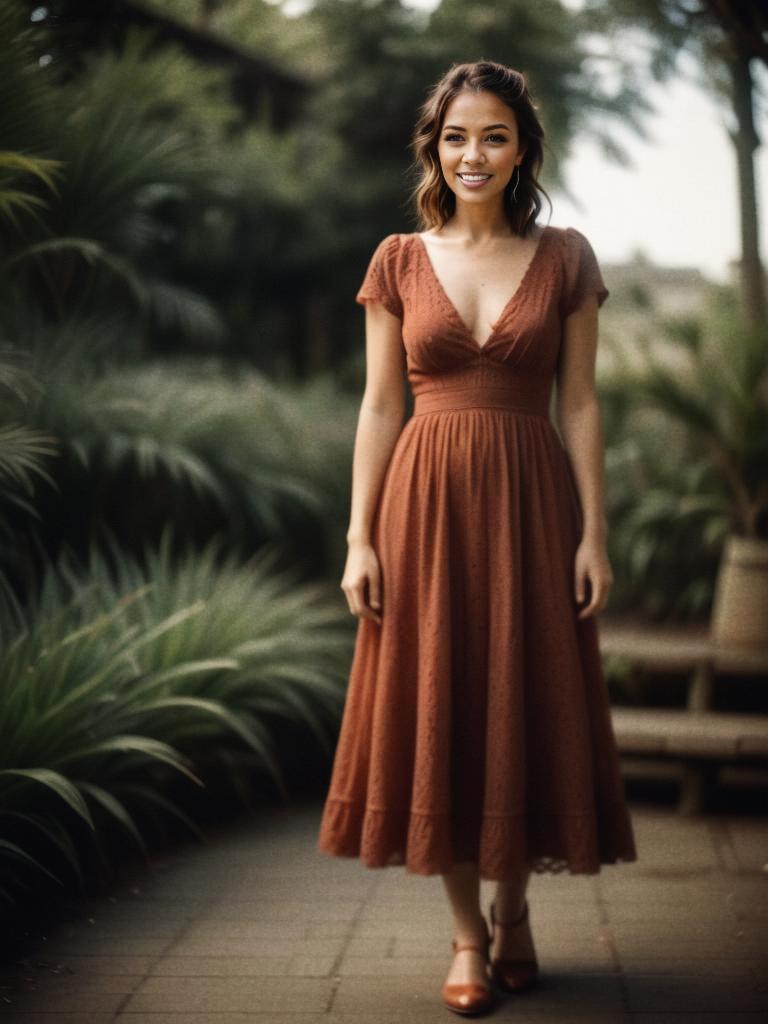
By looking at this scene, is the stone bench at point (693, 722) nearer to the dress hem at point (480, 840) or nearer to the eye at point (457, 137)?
the dress hem at point (480, 840)

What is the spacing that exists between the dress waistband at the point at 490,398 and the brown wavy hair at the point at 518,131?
350 millimetres

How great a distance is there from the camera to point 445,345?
88.0 inches

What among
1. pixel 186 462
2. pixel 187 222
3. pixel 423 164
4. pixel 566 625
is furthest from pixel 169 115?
pixel 566 625

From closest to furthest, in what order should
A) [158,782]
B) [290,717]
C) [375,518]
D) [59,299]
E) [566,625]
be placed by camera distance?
1. [566,625]
2. [375,518]
3. [158,782]
4. [290,717]
5. [59,299]

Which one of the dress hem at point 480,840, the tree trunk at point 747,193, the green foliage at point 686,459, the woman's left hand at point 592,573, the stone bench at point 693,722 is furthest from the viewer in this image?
the tree trunk at point 747,193

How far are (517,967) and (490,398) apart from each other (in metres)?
1.25

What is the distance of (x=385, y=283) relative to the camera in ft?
7.68

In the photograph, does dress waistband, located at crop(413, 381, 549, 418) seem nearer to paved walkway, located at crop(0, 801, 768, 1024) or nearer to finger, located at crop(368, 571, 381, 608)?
finger, located at crop(368, 571, 381, 608)

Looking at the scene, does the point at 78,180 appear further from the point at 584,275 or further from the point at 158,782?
the point at 584,275

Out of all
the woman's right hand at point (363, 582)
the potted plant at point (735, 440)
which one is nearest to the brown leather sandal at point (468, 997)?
the woman's right hand at point (363, 582)

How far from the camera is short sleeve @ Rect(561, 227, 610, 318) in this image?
2273mm

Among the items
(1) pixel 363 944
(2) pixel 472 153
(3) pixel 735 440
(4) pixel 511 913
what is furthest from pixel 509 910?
(3) pixel 735 440

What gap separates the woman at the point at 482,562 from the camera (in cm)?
219

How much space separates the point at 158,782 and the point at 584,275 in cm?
218
